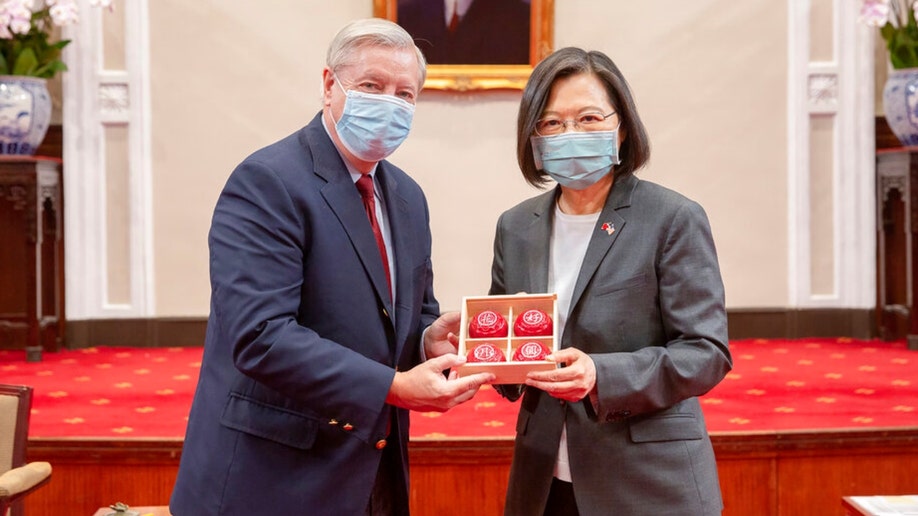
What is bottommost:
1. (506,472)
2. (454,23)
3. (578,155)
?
(506,472)

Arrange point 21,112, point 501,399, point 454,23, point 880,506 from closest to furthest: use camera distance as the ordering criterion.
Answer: point 880,506 < point 501,399 < point 21,112 < point 454,23

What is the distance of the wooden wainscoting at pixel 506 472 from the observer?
3.31 meters

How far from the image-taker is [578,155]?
76.5 inches

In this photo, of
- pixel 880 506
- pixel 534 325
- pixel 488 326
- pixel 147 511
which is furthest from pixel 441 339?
pixel 147 511

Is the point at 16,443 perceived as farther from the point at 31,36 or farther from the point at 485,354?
the point at 31,36

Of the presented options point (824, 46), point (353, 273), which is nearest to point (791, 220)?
point (824, 46)

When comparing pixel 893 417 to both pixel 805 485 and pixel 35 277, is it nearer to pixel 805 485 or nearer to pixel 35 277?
pixel 805 485

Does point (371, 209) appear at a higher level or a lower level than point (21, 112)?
lower

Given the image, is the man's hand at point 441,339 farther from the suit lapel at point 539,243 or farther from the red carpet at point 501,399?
the red carpet at point 501,399

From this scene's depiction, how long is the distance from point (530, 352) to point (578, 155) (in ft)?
1.29

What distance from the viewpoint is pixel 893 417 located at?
3.67m

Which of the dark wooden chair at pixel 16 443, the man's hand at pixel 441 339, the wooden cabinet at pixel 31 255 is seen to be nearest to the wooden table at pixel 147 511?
the dark wooden chair at pixel 16 443

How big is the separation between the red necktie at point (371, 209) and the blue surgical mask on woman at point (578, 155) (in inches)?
13.5

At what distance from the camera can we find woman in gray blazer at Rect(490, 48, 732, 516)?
185 centimetres
